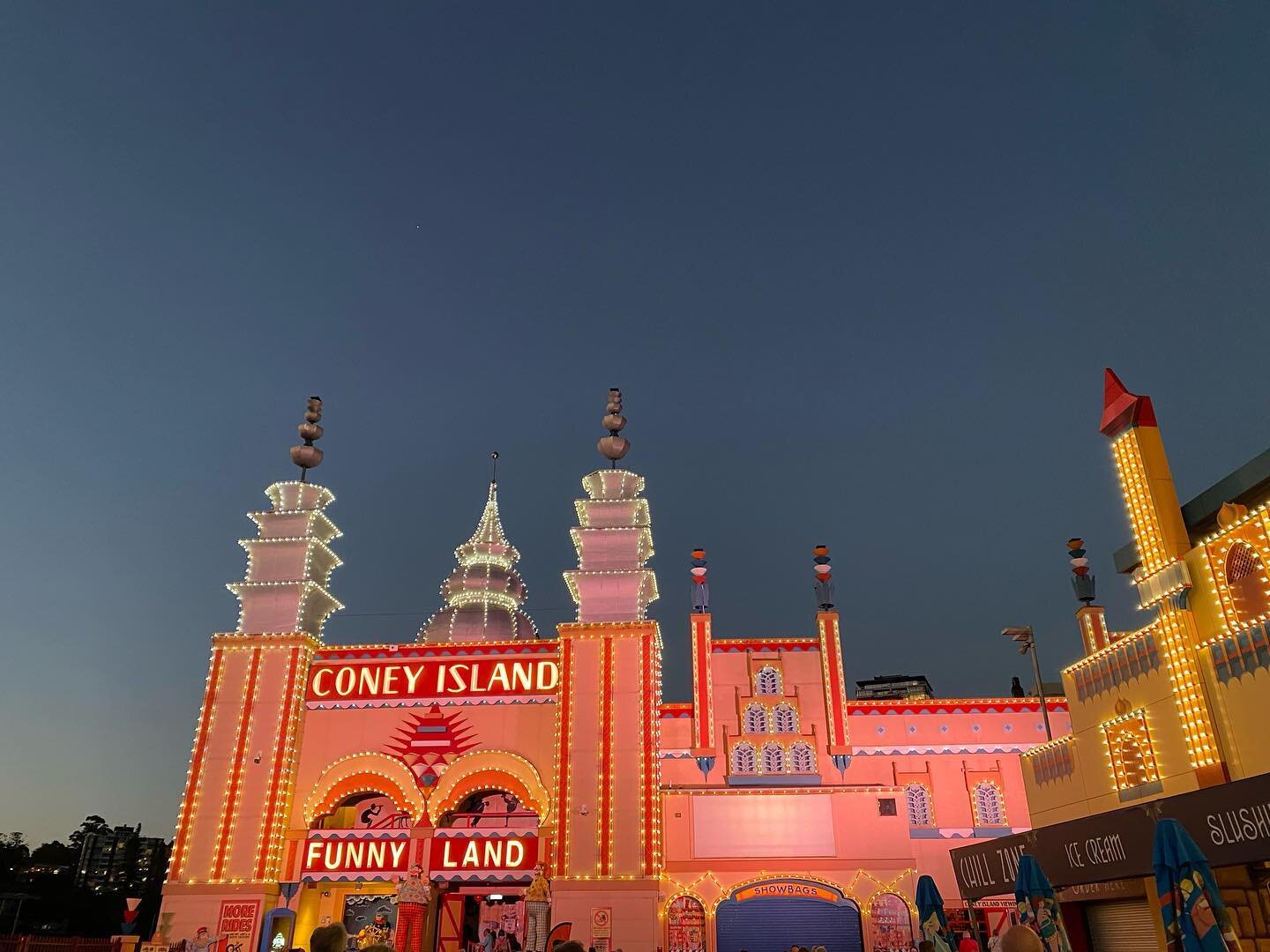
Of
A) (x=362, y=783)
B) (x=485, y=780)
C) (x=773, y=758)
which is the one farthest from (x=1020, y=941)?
(x=773, y=758)

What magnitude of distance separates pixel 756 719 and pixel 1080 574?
11.5 meters

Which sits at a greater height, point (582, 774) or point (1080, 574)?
point (1080, 574)

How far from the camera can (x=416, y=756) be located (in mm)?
24750

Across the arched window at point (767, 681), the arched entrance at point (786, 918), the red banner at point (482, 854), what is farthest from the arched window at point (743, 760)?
the red banner at point (482, 854)

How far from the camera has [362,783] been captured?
24938 millimetres

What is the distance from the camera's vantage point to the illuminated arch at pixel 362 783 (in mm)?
24422

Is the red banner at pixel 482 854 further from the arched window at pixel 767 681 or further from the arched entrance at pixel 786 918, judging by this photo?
the arched window at pixel 767 681

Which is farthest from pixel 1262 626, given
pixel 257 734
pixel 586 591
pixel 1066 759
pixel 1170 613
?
pixel 257 734

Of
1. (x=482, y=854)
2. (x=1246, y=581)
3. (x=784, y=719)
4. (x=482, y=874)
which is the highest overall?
(x=784, y=719)

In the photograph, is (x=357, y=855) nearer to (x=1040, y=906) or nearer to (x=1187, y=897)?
(x=1040, y=906)

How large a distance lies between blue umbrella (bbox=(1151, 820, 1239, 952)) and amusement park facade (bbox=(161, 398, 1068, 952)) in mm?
14183

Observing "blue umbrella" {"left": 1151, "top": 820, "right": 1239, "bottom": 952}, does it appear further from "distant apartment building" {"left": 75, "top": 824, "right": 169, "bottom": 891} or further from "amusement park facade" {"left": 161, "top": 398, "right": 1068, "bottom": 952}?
"distant apartment building" {"left": 75, "top": 824, "right": 169, "bottom": 891}

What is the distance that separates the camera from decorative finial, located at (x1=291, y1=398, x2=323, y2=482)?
28656 mm

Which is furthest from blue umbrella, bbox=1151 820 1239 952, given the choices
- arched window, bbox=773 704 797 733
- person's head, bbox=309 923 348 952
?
arched window, bbox=773 704 797 733
